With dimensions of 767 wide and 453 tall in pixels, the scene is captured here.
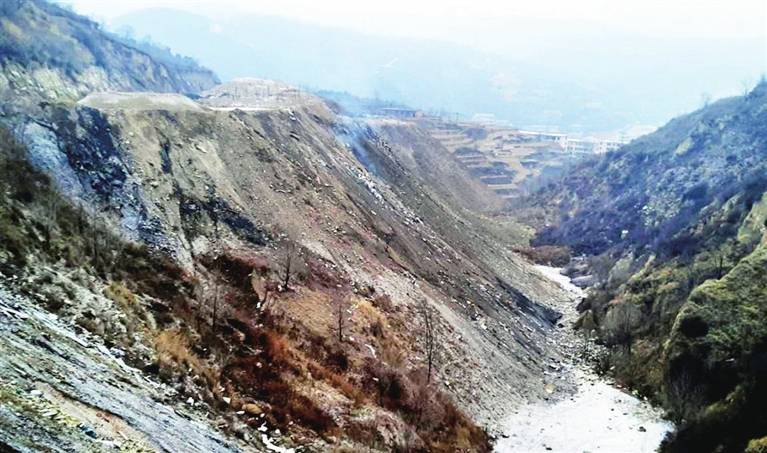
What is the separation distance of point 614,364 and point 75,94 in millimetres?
84645

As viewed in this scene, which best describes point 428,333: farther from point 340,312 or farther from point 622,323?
point 622,323

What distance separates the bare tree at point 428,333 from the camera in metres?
34.4

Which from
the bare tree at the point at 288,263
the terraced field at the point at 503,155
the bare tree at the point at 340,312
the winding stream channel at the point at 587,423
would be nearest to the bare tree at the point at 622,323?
the winding stream channel at the point at 587,423

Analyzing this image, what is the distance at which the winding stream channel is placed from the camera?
32750 millimetres

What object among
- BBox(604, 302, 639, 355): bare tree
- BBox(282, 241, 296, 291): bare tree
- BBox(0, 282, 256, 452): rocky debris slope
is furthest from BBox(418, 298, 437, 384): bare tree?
BBox(604, 302, 639, 355): bare tree

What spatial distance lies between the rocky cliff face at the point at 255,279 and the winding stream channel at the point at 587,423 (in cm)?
190

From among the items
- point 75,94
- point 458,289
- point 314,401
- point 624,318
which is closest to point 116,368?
point 314,401

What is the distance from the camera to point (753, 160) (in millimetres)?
86000

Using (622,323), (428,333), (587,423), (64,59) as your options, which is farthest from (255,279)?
(64,59)

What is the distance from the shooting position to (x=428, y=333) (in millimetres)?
37344

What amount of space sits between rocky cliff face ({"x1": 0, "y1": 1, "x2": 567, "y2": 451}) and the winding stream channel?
1905mm

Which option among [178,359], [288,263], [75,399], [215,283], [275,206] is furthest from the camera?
[275,206]

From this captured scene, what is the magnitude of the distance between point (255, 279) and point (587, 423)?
23.2 m

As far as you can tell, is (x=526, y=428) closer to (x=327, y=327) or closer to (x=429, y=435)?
(x=429, y=435)
